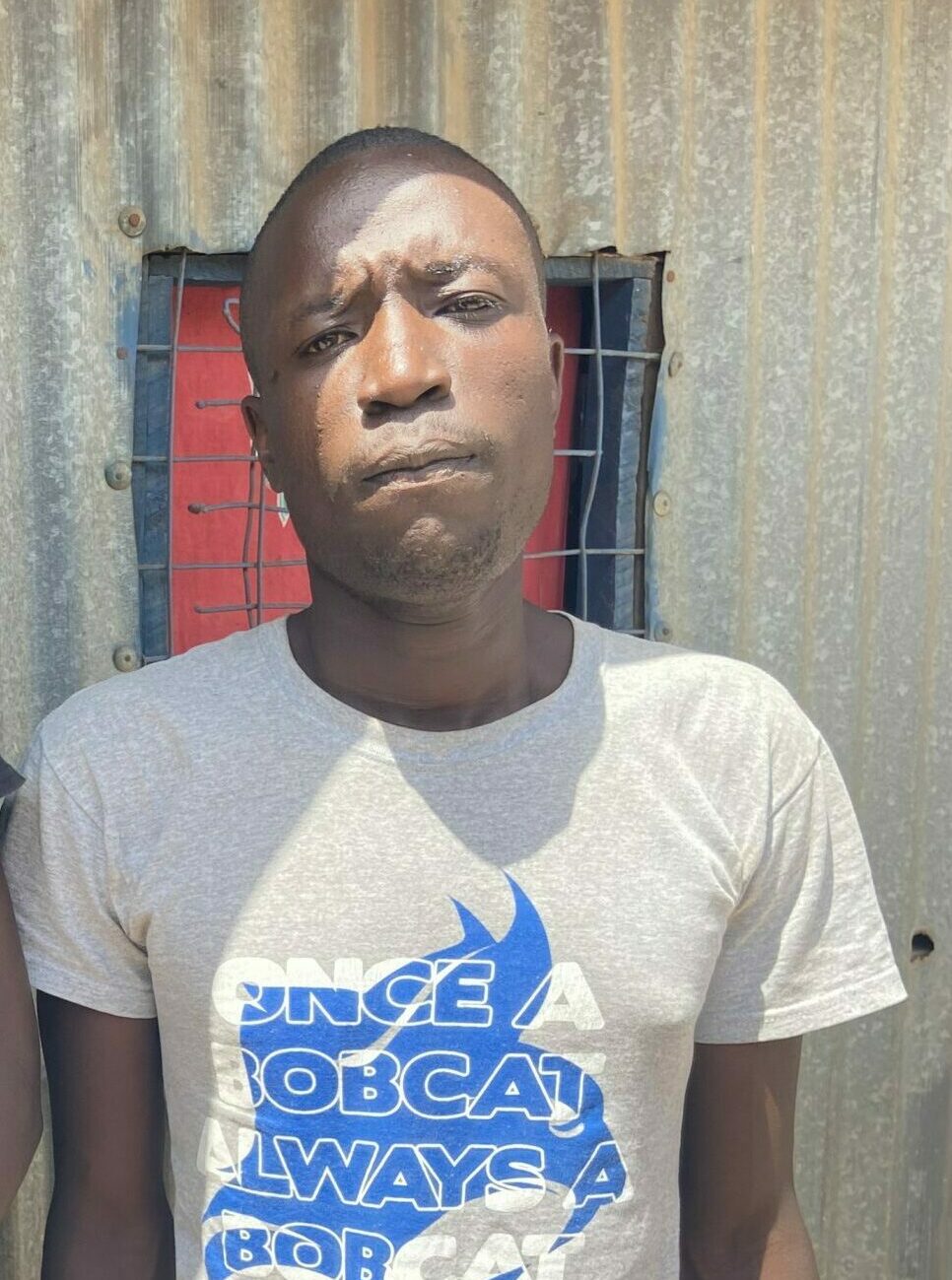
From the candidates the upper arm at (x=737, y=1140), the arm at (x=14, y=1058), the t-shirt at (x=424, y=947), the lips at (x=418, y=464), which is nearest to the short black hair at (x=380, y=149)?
the lips at (x=418, y=464)

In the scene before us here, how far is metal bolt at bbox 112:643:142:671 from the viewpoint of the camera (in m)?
2.14

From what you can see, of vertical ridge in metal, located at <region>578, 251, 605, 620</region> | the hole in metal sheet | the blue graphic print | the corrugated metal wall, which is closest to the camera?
the blue graphic print

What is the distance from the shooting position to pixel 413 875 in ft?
4.62

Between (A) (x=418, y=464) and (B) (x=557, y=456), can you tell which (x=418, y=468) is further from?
(B) (x=557, y=456)

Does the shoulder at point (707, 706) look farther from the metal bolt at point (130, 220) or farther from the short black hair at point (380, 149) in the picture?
the metal bolt at point (130, 220)

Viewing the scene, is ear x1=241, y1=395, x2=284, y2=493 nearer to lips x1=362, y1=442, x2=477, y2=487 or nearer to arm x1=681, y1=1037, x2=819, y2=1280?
lips x1=362, y1=442, x2=477, y2=487

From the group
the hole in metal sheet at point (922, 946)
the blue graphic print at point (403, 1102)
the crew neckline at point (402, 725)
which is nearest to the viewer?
the blue graphic print at point (403, 1102)

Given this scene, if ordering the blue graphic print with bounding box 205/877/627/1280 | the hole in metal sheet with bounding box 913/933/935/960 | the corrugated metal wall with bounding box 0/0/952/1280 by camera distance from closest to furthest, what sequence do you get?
the blue graphic print with bounding box 205/877/627/1280 → the corrugated metal wall with bounding box 0/0/952/1280 → the hole in metal sheet with bounding box 913/933/935/960

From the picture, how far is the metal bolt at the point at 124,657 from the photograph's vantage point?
214 cm

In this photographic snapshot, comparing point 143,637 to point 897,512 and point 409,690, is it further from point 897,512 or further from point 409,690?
point 897,512

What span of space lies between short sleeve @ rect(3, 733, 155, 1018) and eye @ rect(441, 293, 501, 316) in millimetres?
Answer: 663

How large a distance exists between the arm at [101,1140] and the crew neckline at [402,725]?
0.38 metres

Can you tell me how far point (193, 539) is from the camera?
2.23 metres

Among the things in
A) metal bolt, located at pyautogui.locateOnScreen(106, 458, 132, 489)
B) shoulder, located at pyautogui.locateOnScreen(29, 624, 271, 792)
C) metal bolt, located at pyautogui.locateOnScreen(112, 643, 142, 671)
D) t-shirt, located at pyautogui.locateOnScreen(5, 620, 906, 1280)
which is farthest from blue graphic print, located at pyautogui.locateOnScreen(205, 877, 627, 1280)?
metal bolt, located at pyautogui.locateOnScreen(106, 458, 132, 489)
